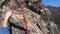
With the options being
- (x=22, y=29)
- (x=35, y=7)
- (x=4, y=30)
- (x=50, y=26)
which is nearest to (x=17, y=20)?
(x=22, y=29)

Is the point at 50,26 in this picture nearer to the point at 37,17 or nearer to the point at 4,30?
the point at 37,17

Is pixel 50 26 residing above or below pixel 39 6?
below

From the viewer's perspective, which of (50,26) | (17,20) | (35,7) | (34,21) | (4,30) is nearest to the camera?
(4,30)

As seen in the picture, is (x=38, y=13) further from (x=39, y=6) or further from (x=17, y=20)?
(x=17, y=20)

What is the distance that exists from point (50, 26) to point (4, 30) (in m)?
2.89

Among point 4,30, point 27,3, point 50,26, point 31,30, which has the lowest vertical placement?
point 50,26

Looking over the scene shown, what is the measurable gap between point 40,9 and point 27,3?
13.9 inches

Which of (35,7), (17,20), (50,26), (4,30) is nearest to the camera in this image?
(4,30)

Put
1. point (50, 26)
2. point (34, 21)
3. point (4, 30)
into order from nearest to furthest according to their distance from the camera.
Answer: point (4, 30) < point (34, 21) < point (50, 26)

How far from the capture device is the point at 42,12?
3.49 m

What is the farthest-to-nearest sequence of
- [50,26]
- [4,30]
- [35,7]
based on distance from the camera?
[50,26] < [35,7] < [4,30]

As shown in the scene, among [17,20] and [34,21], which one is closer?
[17,20]

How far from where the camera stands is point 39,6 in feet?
11.0

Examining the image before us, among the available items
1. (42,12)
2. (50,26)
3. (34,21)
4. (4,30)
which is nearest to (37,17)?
(34,21)
